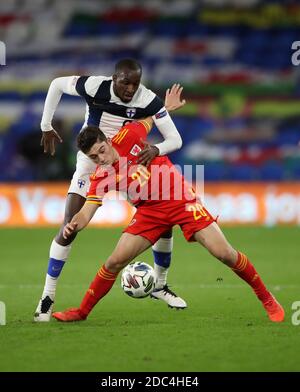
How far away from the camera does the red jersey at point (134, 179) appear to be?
Result: 6820 mm

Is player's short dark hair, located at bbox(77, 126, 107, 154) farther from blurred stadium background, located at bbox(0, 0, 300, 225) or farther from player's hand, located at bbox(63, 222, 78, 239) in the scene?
blurred stadium background, located at bbox(0, 0, 300, 225)

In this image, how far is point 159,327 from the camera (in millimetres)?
6750

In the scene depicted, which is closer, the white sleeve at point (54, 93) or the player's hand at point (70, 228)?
the player's hand at point (70, 228)

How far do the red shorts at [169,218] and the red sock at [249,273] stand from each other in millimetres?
397

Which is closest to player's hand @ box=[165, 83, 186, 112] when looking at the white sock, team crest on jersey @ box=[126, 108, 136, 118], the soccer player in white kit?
the soccer player in white kit

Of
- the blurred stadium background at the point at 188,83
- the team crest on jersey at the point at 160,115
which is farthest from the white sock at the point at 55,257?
the blurred stadium background at the point at 188,83

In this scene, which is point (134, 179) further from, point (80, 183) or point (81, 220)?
point (80, 183)

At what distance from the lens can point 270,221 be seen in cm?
1683

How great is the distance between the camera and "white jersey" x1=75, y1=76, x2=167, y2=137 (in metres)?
7.46

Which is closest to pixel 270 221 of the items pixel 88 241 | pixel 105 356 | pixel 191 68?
pixel 88 241

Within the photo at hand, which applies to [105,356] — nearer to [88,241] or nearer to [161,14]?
[88,241]

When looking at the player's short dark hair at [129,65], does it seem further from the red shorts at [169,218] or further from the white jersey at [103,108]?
the red shorts at [169,218]

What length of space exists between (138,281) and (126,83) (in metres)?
1.67

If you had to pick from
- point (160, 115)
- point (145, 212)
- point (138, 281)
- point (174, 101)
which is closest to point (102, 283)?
point (138, 281)
